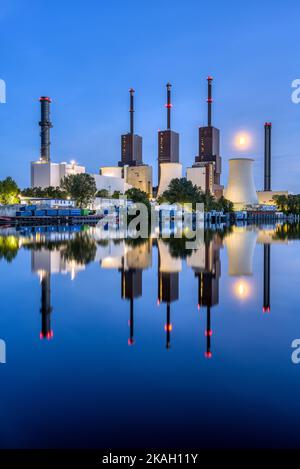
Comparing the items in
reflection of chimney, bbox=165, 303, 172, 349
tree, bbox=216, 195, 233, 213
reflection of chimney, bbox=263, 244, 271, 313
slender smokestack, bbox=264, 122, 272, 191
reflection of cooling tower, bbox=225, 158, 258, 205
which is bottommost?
reflection of chimney, bbox=165, 303, 172, 349

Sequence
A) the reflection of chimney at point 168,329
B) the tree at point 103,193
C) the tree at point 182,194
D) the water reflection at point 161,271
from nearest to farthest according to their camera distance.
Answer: the reflection of chimney at point 168,329 < the water reflection at point 161,271 < the tree at point 182,194 < the tree at point 103,193

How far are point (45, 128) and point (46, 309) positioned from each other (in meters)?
54.6

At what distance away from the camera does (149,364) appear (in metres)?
3.12

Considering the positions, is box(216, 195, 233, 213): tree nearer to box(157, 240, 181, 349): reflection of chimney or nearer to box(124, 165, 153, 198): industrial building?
box(124, 165, 153, 198): industrial building

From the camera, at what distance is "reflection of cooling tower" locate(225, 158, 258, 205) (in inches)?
2266

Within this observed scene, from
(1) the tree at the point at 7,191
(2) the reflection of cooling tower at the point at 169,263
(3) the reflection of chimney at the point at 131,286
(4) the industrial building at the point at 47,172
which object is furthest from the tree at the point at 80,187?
(3) the reflection of chimney at the point at 131,286

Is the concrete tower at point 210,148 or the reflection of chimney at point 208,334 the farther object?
the concrete tower at point 210,148

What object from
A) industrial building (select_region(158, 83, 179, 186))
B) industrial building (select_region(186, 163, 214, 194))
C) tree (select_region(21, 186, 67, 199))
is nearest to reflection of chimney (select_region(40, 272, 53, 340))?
tree (select_region(21, 186, 67, 199))

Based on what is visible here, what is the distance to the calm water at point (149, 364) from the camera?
2.18 meters

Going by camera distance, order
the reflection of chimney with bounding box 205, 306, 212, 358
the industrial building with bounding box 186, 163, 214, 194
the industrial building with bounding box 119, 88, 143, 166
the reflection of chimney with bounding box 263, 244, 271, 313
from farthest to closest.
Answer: the industrial building with bounding box 119, 88, 143, 166, the industrial building with bounding box 186, 163, 214, 194, the reflection of chimney with bounding box 263, 244, 271, 313, the reflection of chimney with bounding box 205, 306, 212, 358

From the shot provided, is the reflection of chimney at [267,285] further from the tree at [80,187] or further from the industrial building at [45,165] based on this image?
the industrial building at [45,165]

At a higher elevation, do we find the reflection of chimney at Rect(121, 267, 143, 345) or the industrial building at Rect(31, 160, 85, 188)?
the industrial building at Rect(31, 160, 85, 188)

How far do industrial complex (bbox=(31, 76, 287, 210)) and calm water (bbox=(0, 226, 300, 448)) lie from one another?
5039 centimetres

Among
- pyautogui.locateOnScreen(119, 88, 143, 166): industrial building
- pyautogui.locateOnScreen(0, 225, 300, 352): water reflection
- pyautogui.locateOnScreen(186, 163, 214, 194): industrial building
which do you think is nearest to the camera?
pyautogui.locateOnScreen(0, 225, 300, 352): water reflection
